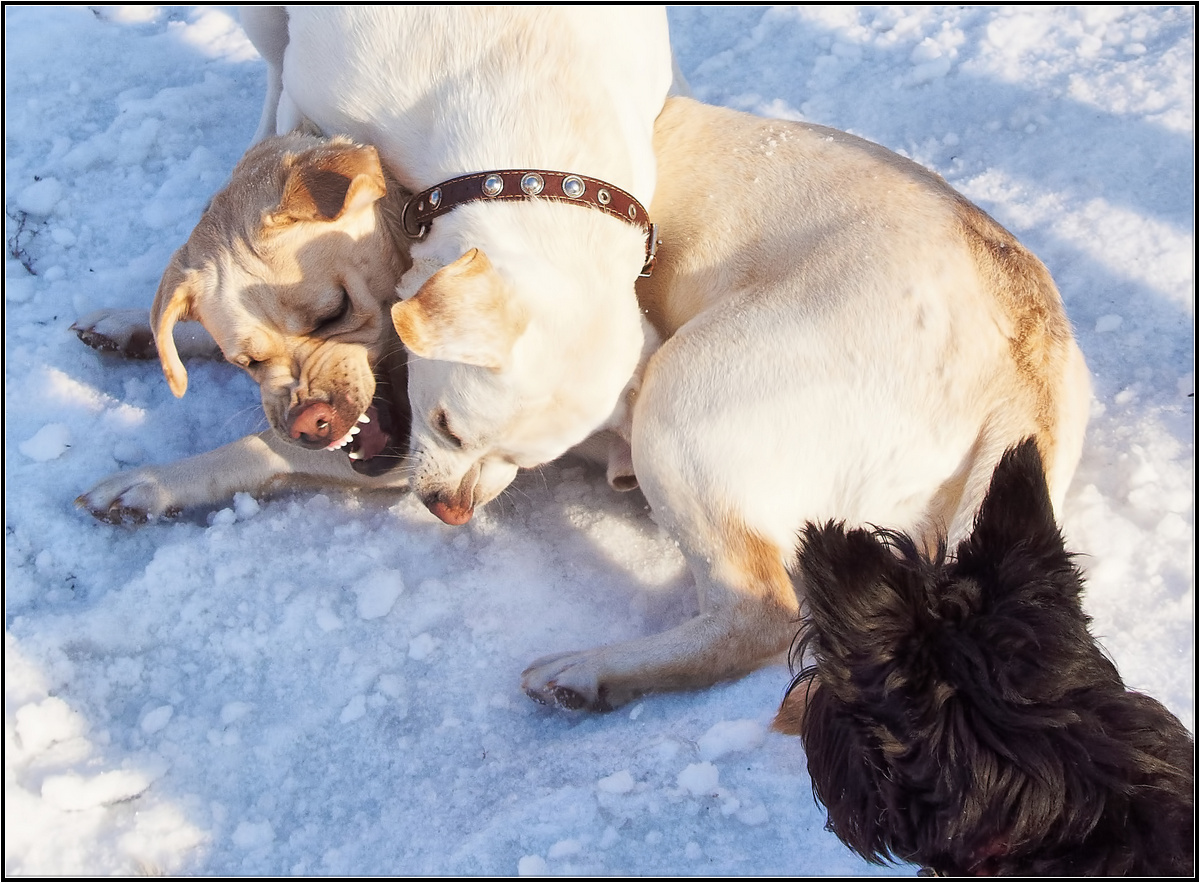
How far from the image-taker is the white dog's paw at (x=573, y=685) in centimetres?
257

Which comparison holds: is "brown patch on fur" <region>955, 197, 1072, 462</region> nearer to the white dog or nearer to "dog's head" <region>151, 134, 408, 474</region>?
the white dog

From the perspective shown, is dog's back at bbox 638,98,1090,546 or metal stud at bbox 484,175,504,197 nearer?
dog's back at bbox 638,98,1090,546

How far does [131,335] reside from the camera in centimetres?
335

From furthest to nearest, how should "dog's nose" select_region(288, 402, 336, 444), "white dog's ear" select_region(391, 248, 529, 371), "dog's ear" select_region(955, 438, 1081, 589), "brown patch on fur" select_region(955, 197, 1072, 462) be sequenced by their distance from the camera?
"dog's nose" select_region(288, 402, 336, 444)
"brown patch on fur" select_region(955, 197, 1072, 462)
"white dog's ear" select_region(391, 248, 529, 371)
"dog's ear" select_region(955, 438, 1081, 589)

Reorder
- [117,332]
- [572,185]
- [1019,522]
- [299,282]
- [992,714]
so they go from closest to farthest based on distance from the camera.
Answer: [992,714]
[1019,522]
[572,185]
[299,282]
[117,332]

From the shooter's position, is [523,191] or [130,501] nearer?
[523,191]

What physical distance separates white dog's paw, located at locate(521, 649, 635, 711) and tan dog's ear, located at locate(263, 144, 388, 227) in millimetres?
1328

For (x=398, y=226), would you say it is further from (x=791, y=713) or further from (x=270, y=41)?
(x=791, y=713)

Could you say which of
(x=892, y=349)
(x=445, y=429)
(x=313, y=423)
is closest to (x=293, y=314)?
(x=313, y=423)

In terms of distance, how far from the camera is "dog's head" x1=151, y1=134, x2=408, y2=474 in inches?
106

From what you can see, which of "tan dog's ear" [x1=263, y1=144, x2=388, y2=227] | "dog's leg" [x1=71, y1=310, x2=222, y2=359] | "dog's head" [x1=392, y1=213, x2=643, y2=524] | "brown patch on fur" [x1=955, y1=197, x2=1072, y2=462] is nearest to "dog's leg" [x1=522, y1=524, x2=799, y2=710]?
"dog's head" [x1=392, y1=213, x2=643, y2=524]

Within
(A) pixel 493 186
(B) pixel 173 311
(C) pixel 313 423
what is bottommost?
(C) pixel 313 423

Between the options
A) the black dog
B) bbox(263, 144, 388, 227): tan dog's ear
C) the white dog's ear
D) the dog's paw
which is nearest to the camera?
the black dog

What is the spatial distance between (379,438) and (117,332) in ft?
3.48
